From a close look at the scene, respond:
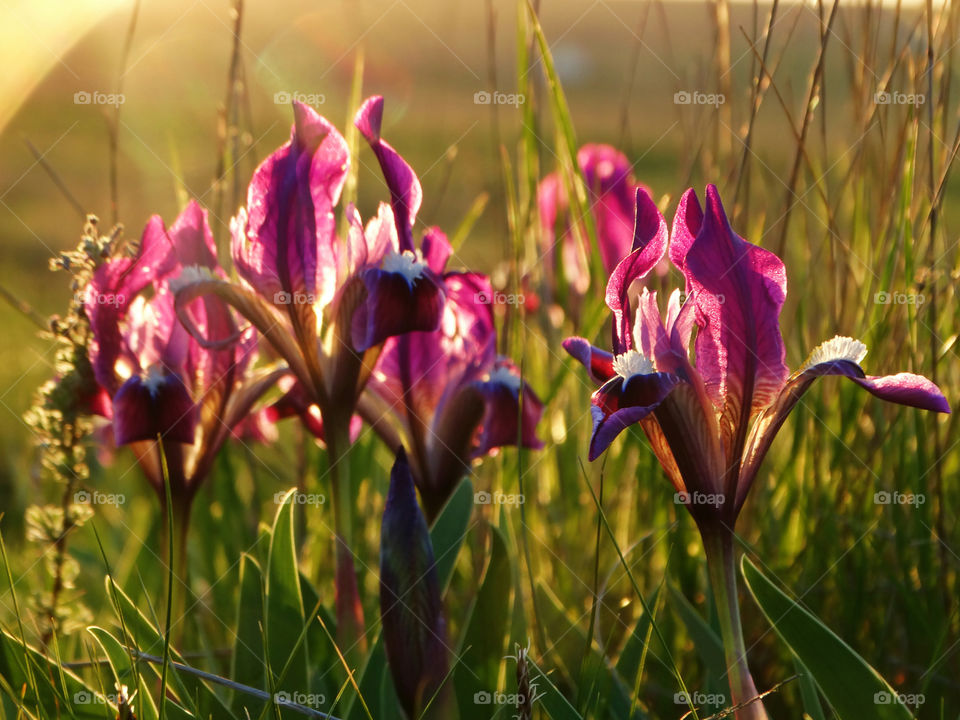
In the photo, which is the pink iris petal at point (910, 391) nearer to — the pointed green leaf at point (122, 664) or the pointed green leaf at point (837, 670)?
the pointed green leaf at point (837, 670)

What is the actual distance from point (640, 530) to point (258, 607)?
79 centimetres

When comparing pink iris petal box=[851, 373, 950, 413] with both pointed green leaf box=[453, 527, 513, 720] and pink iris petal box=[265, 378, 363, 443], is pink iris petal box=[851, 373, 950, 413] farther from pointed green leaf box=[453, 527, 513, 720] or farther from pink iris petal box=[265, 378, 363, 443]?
pink iris petal box=[265, 378, 363, 443]

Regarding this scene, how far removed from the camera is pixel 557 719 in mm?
1158

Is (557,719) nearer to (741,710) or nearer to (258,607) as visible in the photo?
(741,710)

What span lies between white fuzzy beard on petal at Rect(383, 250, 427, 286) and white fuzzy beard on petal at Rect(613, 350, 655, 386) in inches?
14.0

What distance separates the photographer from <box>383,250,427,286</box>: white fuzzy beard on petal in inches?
47.9

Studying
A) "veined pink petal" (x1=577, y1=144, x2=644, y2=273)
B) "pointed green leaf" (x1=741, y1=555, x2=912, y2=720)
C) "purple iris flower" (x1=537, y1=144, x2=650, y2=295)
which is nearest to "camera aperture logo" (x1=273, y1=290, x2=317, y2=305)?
"pointed green leaf" (x1=741, y1=555, x2=912, y2=720)

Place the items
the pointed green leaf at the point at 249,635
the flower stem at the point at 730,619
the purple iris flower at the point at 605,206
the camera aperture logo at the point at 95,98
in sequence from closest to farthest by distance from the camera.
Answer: the flower stem at the point at 730,619 → the pointed green leaf at the point at 249,635 → the camera aperture logo at the point at 95,98 → the purple iris flower at the point at 605,206

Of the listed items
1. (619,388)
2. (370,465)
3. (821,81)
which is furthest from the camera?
(370,465)

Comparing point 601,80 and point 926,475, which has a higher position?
point 601,80

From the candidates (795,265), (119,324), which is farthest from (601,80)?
(119,324)

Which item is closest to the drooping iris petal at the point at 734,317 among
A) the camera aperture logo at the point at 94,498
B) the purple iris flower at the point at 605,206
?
the camera aperture logo at the point at 94,498

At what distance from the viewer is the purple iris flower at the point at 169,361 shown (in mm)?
1306

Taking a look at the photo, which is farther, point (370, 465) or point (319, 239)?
point (370, 465)
